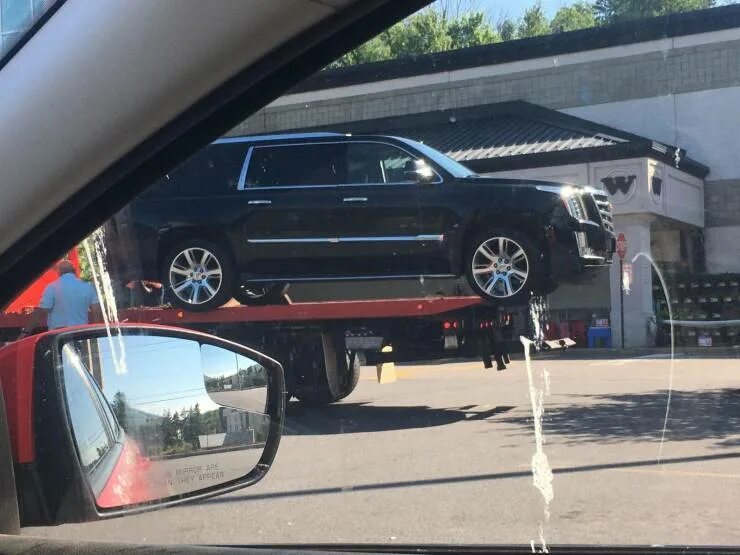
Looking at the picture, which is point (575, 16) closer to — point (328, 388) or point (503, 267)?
point (503, 267)

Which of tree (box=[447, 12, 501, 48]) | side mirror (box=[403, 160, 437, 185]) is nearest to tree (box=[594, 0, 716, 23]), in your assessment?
tree (box=[447, 12, 501, 48])

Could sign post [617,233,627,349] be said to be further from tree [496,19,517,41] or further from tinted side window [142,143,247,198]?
tinted side window [142,143,247,198]

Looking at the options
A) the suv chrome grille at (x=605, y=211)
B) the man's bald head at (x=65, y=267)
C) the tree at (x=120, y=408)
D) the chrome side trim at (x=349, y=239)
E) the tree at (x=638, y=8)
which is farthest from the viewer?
the man's bald head at (x=65, y=267)

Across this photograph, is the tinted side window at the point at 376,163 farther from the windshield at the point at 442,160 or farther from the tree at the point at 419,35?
the tree at the point at 419,35

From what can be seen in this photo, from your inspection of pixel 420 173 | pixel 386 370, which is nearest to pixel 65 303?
pixel 386 370

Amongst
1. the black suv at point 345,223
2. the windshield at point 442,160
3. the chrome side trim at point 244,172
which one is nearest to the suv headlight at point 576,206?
the black suv at point 345,223

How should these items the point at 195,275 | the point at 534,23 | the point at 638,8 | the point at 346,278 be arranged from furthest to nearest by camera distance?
the point at 195,275
the point at 346,278
the point at 534,23
the point at 638,8

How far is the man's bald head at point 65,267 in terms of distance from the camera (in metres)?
2.22

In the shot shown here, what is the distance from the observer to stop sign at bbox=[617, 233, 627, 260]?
185 cm

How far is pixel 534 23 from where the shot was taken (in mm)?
1935

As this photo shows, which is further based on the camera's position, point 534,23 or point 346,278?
point 346,278

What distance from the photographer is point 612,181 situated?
191cm

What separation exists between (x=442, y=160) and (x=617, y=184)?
0.39 meters

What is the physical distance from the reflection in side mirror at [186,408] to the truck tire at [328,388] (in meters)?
0.06
